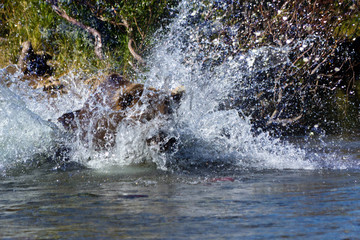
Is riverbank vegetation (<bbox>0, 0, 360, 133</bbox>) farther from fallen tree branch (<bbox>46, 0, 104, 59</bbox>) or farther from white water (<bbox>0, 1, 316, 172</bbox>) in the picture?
white water (<bbox>0, 1, 316, 172</bbox>)

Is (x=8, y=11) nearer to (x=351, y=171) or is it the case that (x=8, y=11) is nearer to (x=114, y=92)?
(x=114, y=92)

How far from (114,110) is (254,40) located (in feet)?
19.1

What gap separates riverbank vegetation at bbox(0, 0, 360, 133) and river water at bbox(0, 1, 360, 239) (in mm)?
2255

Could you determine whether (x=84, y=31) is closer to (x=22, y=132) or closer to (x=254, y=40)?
(x=254, y=40)

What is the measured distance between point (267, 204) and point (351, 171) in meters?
1.83

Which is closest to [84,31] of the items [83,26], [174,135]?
[83,26]

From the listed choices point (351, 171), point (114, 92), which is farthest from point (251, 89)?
point (351, 171)

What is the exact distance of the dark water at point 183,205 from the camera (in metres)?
2.57

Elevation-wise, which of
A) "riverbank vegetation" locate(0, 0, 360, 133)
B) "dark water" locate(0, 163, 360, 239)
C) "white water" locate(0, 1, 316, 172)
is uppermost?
"riverbank vegetation" locate(0, 0, 360, 133)

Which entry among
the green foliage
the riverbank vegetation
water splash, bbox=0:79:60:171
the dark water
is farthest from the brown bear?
the green foliage

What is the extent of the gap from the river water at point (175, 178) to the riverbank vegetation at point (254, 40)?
7.40ft

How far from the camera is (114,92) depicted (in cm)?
601

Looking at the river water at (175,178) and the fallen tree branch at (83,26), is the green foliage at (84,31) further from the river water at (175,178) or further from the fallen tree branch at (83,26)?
the river water at (175,178)

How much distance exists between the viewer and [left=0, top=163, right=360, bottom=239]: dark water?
2568 millimetres
